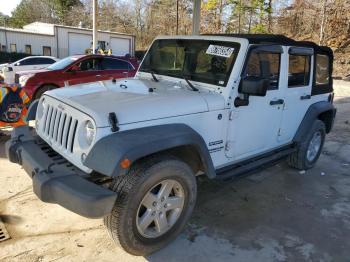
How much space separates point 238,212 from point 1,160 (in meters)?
3.53

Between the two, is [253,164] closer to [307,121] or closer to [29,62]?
[307,121]

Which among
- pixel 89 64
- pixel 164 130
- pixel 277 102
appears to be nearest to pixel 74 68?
pixel 89 64

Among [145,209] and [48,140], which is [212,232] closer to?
[145,209]

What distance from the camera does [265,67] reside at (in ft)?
13.3

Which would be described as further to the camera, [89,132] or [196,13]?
[196,13]

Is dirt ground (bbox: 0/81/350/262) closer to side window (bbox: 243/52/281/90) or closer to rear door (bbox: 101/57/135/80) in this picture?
side window (bbox: 243/52/281/90)

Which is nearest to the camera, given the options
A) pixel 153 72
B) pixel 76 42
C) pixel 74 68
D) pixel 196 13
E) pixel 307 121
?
pixel 153 72

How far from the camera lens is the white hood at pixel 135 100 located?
2945mm

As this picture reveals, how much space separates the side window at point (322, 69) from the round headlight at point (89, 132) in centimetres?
367

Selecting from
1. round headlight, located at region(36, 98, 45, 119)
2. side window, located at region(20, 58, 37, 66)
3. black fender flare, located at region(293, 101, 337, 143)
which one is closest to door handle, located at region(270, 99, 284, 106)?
black fender flare, located at region(293, 101, 337, 143)

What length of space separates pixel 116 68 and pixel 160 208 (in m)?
7.74

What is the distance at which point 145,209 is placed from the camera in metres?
3.12

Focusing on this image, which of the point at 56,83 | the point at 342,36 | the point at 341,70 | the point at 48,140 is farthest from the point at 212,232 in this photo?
the point at 342,36

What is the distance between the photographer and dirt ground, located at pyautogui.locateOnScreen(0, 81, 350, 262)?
3.25 m
